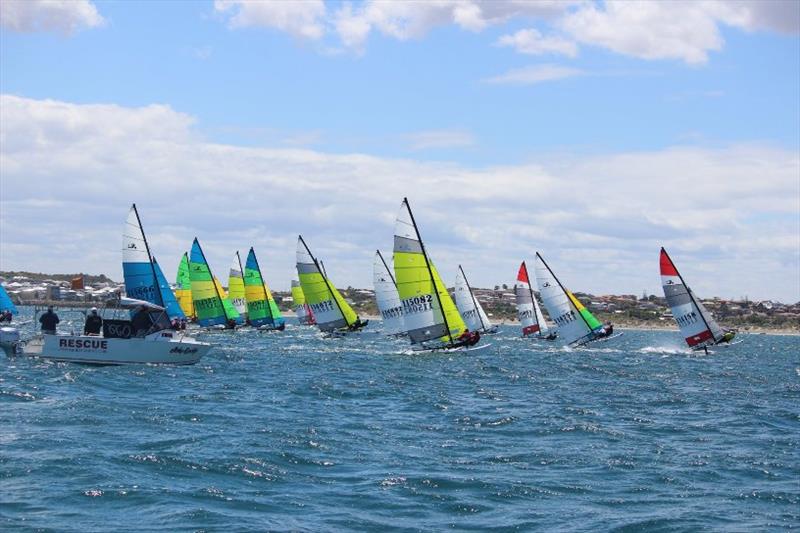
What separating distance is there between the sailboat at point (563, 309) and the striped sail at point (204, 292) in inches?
1048

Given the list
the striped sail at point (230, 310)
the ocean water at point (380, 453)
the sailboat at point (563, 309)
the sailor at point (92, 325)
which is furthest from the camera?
the striped sail at point (230, 310)

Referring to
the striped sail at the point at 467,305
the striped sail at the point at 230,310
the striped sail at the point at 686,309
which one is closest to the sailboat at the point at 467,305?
the striped sail at the point at 467,305

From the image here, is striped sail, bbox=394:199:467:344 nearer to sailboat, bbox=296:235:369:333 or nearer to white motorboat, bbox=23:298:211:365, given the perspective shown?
white motorboat, bbox=23:298:211:365

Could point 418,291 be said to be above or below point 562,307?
above

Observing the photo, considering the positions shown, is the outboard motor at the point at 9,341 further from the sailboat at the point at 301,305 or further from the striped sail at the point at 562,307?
the sailboat at the point at 301,305

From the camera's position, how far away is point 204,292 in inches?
3344

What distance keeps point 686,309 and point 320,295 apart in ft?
88.2

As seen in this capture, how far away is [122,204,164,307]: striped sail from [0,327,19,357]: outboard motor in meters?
5.80

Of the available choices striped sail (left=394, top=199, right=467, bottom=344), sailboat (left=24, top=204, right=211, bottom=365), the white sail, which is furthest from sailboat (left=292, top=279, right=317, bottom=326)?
sailboat (left=24, top=204, right=211, bottom=365)

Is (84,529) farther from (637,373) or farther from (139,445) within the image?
(637,373)

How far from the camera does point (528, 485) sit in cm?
1981

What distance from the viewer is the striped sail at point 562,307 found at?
71.9 m

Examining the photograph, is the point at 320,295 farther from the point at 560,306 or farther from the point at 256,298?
the point at 560,306

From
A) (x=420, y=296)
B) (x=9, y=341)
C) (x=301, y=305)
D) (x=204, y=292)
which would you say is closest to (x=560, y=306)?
(x=420, y=296)
